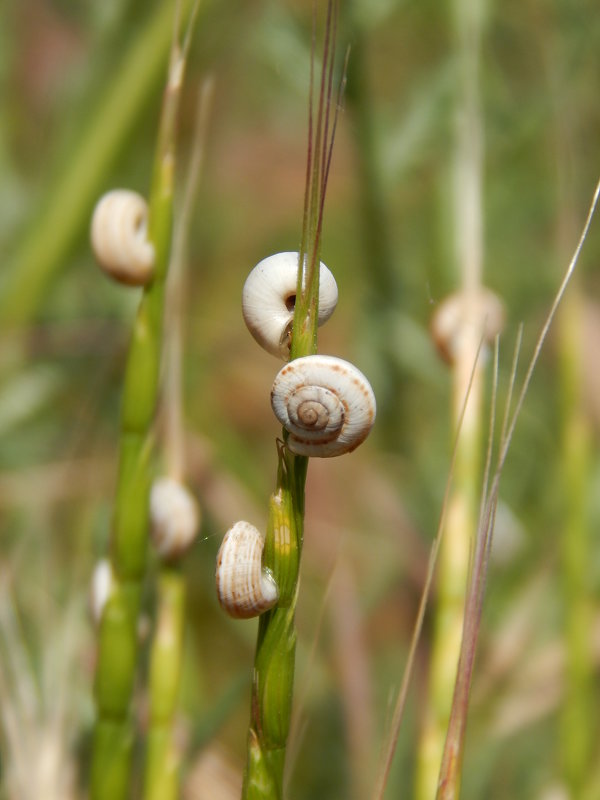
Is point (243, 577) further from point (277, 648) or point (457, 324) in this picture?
point (457, 324)

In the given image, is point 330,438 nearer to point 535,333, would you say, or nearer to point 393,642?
point 393,642

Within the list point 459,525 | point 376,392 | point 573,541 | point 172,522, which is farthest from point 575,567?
point 376,392

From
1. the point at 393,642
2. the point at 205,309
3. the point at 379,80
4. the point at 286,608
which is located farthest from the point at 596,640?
the point at 379,80

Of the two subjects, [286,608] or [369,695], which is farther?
[369,695]

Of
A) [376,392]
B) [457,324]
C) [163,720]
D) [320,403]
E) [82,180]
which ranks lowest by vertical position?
[163,720]

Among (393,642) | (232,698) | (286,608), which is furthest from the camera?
(393,642)

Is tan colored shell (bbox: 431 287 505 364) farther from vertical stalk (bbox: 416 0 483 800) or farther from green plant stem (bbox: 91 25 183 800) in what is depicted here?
green plant stem (bbox: 91 25 183 800)
